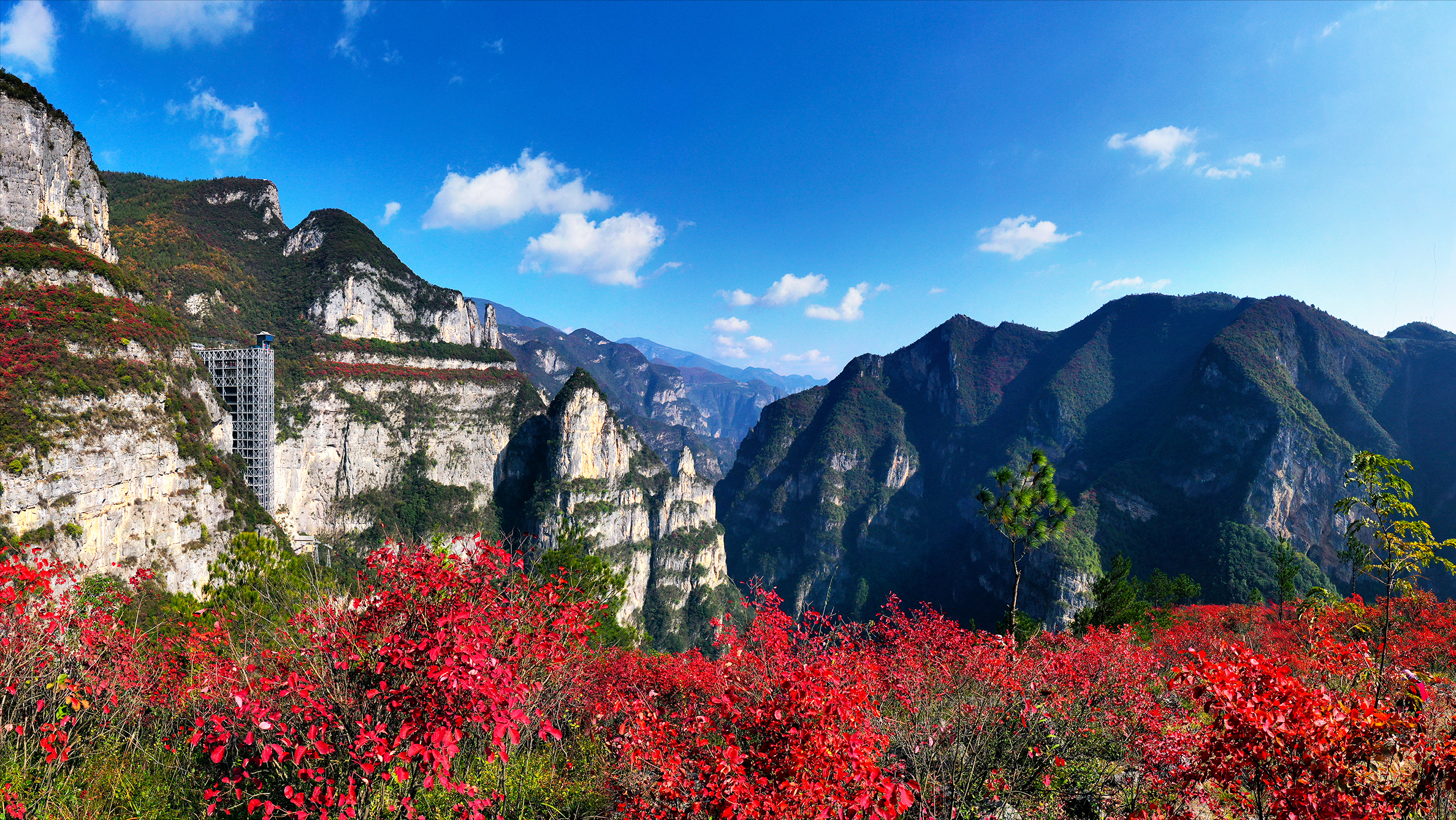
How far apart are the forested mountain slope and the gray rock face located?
7024 cm

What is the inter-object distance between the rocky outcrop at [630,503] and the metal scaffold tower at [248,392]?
4246 centimetres

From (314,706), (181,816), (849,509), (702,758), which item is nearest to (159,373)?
(181,816)

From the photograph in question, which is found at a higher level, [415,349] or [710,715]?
[415,349]

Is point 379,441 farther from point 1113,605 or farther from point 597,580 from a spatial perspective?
point 1113,605

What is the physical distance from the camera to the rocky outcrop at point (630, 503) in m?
91.4

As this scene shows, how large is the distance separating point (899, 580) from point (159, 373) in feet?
470

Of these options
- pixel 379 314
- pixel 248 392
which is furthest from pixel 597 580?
pixel 379 314

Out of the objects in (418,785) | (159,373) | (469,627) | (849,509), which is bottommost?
(849,509)

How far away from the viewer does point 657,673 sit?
14711 millimetres

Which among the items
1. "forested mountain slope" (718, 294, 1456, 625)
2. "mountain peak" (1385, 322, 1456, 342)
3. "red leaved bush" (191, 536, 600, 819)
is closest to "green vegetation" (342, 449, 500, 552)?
"forested mountain slope" (718, 294, 1456, 625)

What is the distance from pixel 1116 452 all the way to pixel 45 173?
18177 centimetres

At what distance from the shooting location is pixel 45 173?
3994 cm

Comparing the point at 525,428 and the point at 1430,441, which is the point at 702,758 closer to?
the point at 525,428

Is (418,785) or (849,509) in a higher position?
(418,785)
